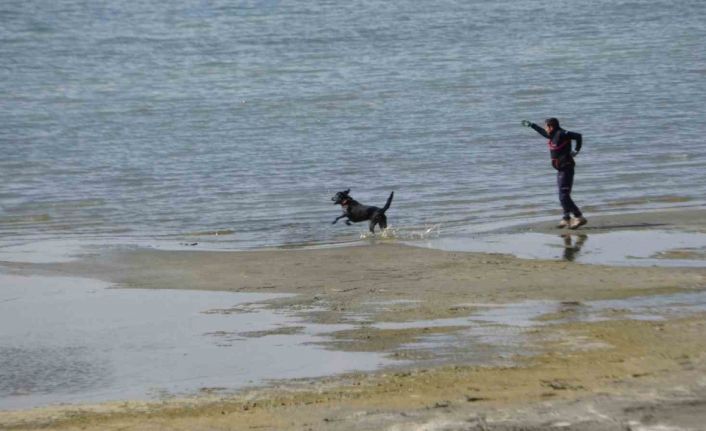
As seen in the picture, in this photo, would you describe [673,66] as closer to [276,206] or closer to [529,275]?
[276,206]

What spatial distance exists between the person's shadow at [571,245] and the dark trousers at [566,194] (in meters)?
0.50

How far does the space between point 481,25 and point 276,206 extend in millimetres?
26915

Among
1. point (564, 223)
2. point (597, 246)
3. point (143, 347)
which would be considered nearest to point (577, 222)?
point (564, 223)

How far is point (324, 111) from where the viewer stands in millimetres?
31516

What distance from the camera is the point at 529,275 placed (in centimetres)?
1370

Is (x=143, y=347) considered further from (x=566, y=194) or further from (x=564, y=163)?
(x=564, y=163)

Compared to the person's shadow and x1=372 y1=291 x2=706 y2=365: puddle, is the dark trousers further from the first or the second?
x1=372 y1=291 x2=706 y2=365: puddle

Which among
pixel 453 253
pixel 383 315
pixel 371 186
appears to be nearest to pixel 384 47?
pixel 371 186

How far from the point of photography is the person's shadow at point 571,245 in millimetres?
14840

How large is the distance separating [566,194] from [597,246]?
4.71 ft

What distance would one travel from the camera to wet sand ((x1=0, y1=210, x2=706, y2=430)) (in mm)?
8828

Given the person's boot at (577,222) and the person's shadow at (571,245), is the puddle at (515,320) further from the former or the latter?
the person's boot at (577,222)

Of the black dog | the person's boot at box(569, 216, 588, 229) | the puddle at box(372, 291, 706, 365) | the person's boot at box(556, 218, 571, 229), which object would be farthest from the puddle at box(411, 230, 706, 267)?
the puddle at box(372, 291, 706, 365)

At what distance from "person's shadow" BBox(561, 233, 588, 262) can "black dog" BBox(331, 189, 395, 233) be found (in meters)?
2.16
